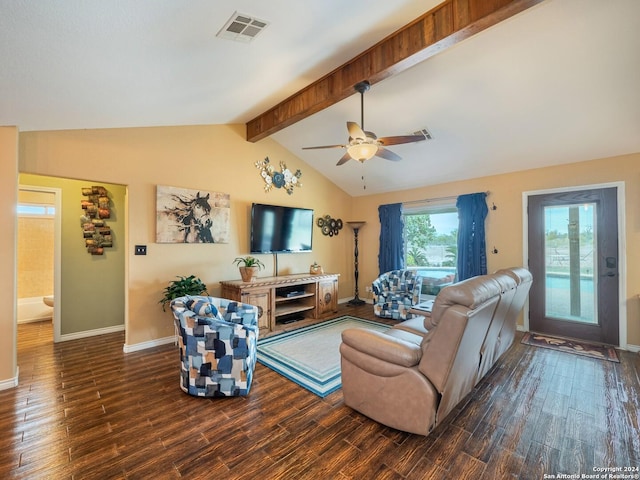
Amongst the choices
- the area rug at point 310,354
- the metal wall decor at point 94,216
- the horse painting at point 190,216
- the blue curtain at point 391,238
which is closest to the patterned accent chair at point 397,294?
the area rug at point 310,354

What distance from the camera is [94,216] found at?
4.11m

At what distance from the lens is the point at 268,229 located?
468cm

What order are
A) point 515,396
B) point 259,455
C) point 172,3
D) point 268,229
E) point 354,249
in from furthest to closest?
point 354,249 < point 268,229 < point 515,396 < point 259,455 < point 172,3

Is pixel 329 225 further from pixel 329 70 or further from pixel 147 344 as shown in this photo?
pixel 147 344

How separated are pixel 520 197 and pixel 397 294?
2429 mm

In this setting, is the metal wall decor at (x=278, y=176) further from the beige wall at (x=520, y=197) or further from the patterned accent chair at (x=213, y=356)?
the patterned accent chair at (x=213, y=356)

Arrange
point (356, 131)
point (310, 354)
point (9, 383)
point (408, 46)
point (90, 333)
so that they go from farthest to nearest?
point (90, 333) < point (310, 354) < point (356, 131) < point (9, 383) < point (408, 46)

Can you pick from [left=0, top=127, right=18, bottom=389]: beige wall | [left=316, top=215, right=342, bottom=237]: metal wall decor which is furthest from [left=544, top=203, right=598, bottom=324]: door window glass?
[left=0, top=127, right=18, bottom=389]: beige wall

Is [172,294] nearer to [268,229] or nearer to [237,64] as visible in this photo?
[268,229]

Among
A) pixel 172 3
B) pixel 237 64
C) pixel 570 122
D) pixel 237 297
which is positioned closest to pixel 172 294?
pixel 237 297

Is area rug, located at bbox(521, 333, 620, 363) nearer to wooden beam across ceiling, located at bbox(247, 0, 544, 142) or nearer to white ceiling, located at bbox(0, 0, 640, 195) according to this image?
white ceiling, located at bbox(0, 0, 640, 195)

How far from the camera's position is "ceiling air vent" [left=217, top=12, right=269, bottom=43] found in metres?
1.88

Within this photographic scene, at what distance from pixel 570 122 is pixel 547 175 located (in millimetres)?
984

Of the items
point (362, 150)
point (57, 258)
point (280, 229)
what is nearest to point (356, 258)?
point (280, 229)
